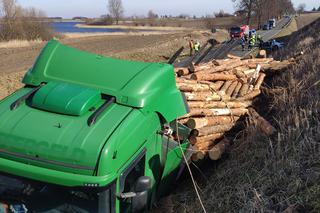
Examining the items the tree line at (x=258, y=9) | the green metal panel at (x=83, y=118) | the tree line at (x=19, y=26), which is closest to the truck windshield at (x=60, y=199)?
the green metal panel at (x=83, y=118)

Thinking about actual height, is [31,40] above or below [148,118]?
below

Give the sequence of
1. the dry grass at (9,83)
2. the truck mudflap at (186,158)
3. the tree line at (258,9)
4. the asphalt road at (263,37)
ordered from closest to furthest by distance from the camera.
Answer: the truck mudflap at (186,158), the dry grass at (9,83), the asphalt road at (263,37), the tree line at (258,9)

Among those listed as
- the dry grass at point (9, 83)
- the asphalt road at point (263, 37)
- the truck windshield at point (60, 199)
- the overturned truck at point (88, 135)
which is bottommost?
the asphalt road at point (263, 37)

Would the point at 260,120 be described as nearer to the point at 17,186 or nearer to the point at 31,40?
the point at 17,186

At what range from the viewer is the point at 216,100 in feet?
29.6

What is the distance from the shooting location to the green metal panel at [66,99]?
4637mm

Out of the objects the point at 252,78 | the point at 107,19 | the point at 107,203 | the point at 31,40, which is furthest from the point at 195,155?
the point at 107,19

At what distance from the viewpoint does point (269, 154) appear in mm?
6699

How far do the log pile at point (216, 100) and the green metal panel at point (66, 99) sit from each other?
2924 mm

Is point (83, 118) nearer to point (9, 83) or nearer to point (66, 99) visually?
point (66, 99)

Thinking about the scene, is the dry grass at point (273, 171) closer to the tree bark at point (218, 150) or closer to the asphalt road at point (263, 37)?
the tree bark at point (218, 150)

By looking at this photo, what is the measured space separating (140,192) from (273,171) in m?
2.59

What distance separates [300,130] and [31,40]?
58094 millimetres

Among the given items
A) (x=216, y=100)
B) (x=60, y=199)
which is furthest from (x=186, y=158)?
(x=60, y=199)
